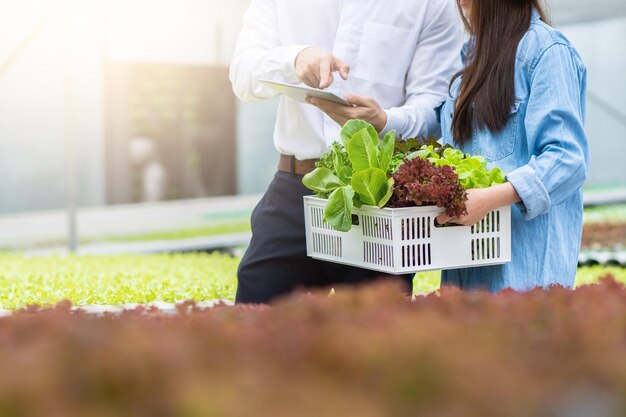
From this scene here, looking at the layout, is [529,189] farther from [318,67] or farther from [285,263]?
[285,263]

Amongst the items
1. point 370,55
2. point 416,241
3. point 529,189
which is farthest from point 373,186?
point 370,55

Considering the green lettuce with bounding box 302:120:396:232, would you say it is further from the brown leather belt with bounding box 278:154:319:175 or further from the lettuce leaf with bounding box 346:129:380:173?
the brown leather belt with bounding box 278:154:319:175

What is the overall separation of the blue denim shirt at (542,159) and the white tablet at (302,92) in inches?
16.3

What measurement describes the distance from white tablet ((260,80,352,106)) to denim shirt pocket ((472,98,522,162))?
15.3 inches

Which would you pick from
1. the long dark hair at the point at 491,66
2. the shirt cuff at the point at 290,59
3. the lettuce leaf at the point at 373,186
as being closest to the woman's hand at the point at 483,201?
the lettuce leaf at the point at 373,186

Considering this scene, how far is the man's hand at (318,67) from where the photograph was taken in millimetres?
2648

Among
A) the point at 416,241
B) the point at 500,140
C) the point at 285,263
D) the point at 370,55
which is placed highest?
the point at 370,55

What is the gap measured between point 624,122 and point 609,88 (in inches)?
18.8

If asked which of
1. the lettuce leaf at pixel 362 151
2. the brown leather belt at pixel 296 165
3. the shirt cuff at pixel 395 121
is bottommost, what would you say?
the brown leather belt at pixel 296 165

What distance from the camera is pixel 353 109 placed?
2646 mm

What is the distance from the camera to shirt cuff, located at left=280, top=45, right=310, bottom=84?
2783 mm

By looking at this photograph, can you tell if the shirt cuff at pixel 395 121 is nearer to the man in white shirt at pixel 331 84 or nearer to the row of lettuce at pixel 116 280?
the man in white shirt at pixel 331 84

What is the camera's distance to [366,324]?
1.31m

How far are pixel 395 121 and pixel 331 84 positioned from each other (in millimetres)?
259
